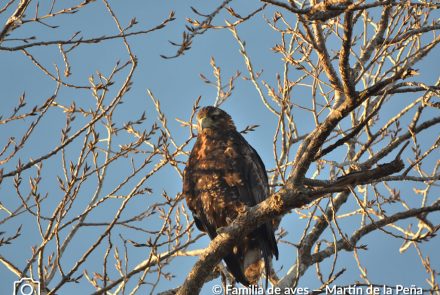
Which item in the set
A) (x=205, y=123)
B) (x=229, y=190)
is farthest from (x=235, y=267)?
(x=205, y=123)

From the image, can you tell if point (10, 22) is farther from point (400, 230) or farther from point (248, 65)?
point (400, 230)

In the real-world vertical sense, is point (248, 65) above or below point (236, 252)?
above

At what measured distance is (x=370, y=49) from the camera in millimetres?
5293

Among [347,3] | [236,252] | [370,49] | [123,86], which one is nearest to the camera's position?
[347,3]

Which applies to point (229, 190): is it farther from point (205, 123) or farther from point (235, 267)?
point (205, 123)

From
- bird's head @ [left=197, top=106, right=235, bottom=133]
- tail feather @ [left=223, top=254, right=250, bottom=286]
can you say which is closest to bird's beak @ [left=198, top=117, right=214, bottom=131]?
bird's head @ [left=197, top=106, right=235, bottom=133]

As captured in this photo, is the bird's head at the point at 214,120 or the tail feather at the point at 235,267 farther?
the bird's head at the point at 214,120

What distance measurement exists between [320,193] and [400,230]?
3168mm

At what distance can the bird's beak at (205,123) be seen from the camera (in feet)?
21.8

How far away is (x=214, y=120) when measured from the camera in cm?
676

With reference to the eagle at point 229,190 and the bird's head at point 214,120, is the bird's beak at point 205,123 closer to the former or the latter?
the bird's head at point 214,120

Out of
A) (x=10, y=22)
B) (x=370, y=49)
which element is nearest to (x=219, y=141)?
(x=370, y=49)

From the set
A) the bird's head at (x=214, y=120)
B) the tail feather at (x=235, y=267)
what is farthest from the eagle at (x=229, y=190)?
the bird's head at (x=214, y=120)

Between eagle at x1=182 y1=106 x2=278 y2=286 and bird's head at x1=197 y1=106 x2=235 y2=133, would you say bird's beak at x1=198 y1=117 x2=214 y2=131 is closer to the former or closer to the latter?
bird's head at x1=197 y1=106 x2=235 y2=133
